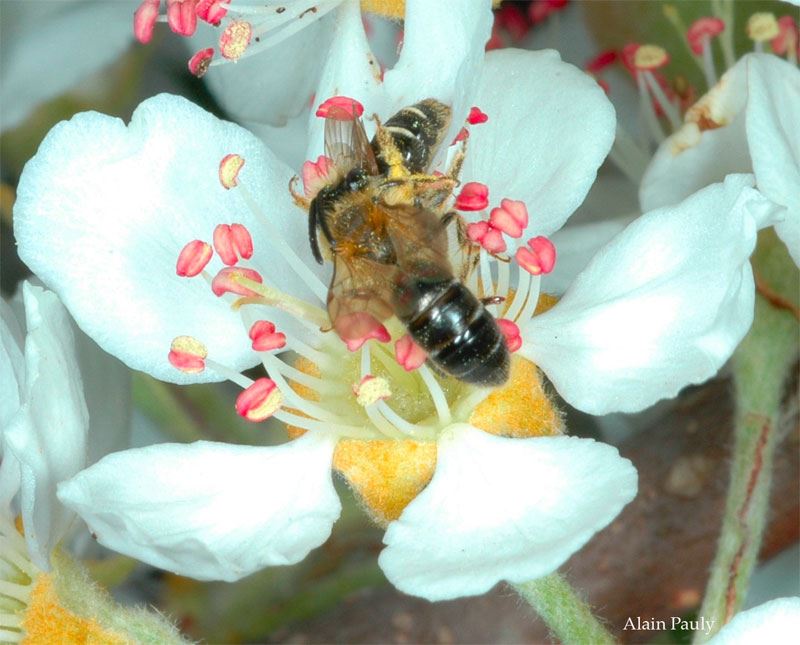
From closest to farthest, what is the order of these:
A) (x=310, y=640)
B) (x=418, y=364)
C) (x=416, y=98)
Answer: (x=418, y=364), (x=416, y=98), (x=310, y=640)

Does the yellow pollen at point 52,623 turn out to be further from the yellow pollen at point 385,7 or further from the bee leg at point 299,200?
the yellow pollen at point 385,7

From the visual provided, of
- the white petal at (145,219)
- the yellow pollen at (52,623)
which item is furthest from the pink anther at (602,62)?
the yellow pollen at (52,623)

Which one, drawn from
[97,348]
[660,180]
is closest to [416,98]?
[660,180]

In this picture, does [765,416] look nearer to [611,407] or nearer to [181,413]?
[611,407]

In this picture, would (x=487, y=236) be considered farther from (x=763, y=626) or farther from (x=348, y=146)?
(x=763, y=626)

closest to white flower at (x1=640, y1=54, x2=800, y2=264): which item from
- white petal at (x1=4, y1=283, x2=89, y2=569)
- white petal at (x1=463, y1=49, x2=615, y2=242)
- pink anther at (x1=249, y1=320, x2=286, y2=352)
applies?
white petal at (x1=463, y1=49, x2=615, y2=242)

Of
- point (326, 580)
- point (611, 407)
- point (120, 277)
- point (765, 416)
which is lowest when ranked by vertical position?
point (326, 580)

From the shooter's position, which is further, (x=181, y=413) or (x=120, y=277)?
(x=181, y=413)
